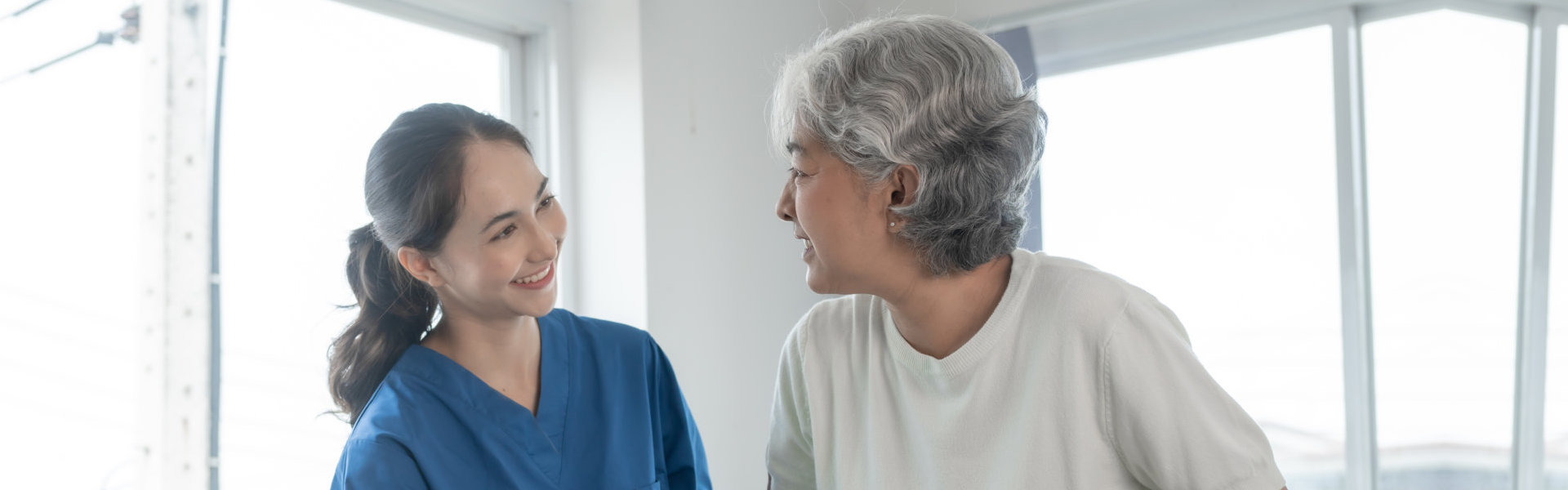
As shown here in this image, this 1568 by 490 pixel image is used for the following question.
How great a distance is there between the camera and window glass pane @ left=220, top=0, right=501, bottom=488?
176cm

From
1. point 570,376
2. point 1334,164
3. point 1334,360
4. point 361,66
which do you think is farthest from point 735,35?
point 1334,360

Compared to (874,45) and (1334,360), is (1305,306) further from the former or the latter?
(874,45)

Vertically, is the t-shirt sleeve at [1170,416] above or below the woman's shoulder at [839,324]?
below

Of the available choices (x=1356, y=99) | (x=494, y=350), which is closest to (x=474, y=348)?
(x=494, y=350)

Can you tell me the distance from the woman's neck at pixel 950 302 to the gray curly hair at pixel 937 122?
2 cm

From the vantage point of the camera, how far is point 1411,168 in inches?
87.5

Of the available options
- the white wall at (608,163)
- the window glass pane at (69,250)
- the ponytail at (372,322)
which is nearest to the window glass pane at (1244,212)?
the white wall at (608,163)

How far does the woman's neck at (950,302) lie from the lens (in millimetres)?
1115

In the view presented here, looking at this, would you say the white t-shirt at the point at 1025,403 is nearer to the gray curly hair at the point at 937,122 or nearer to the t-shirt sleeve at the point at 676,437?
the gray curly hair at the point at 937,122

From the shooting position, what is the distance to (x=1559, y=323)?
2.11 metres

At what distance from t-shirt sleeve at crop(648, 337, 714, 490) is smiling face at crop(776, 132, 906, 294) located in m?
0.54

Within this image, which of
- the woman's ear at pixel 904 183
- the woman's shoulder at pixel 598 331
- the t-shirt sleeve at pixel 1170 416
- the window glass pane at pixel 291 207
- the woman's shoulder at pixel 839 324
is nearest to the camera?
the t-shirt sleeve at pixel 1170 416

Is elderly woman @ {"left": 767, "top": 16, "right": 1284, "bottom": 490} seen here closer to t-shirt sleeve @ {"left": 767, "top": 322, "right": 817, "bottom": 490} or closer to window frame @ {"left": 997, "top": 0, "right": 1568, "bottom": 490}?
t-shirt sleeve @ {"left": 767, "top": 322, "right": 817, "bottom": 490}

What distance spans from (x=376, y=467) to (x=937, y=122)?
0.80 metres
